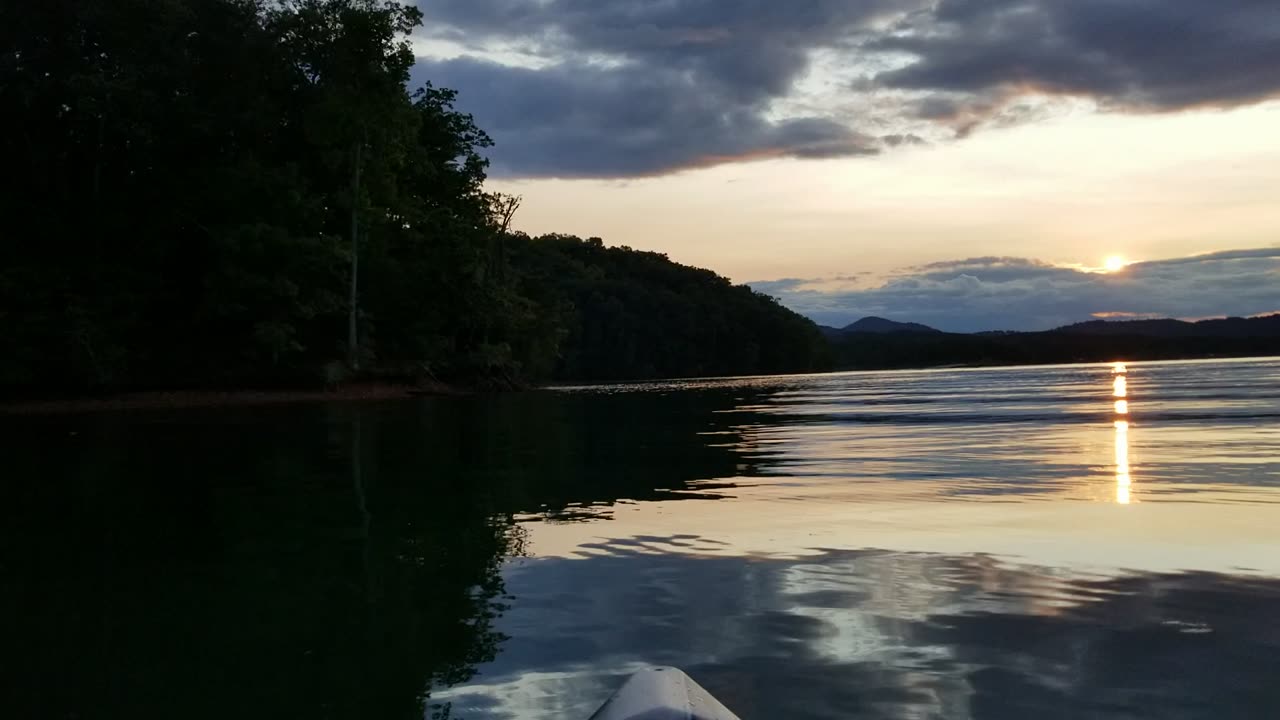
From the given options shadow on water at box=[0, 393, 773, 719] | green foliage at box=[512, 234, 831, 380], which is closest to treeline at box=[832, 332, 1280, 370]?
green foliage at box=[512, 234, 831, 380]

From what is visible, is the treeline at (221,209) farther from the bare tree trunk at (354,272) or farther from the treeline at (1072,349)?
the treeline at (1072,349)

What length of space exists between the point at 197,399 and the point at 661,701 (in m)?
46.7

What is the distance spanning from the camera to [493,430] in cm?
2381

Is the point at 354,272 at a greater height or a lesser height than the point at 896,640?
greater

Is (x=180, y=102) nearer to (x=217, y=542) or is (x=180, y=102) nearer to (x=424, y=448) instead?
(x=424, y=448)

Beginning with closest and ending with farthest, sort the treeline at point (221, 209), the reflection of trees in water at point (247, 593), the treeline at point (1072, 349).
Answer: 1. the reflection of trees in water at point (247, 593)
2. the treeline at point (221, 209)
3. the treeline at point (1072, 349)

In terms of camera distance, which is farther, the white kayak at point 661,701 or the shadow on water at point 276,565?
the shadow on water at point 276,565

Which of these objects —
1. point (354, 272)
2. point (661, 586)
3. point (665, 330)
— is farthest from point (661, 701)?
point (665, 330)

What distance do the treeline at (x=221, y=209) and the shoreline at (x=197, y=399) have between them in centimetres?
107

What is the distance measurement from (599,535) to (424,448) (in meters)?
10.4

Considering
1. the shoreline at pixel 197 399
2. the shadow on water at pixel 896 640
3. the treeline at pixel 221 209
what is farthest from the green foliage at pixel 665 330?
the shadow on water at pixel 896 640

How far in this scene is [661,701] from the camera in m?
3.39

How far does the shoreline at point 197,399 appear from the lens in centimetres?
4219

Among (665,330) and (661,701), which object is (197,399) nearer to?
(661,701)
